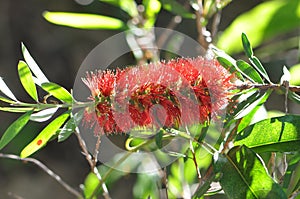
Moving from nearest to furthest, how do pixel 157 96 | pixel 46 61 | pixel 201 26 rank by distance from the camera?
pixel 157 96 → pixel 201 26 → pixel 46 61

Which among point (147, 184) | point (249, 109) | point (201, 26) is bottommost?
point (147, 184)

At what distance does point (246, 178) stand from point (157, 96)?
0.11m

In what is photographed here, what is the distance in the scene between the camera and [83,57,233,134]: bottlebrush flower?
0.53 meters

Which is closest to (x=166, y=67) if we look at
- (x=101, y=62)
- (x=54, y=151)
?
(x=101, y=62)

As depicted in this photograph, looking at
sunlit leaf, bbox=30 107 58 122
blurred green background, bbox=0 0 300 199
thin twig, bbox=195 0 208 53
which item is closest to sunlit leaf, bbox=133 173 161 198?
thin twig, bbox=195 0 208 53

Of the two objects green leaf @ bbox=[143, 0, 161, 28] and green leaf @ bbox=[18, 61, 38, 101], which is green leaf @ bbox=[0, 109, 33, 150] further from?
green leaf @ bbox=[143, 0, 161, 28]

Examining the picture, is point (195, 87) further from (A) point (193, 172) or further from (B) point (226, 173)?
(A) point (193, 172)

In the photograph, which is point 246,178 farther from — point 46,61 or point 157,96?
point 46,61

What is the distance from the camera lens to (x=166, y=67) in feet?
1.76

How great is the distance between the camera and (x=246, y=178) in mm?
542

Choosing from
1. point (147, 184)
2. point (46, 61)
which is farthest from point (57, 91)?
point (46, 61)

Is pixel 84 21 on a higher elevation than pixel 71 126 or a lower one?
higher

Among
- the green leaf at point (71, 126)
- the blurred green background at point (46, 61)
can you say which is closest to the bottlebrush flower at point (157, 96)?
the green leaf at point (71, 126)

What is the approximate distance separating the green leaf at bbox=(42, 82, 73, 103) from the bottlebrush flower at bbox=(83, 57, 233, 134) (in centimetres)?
3
